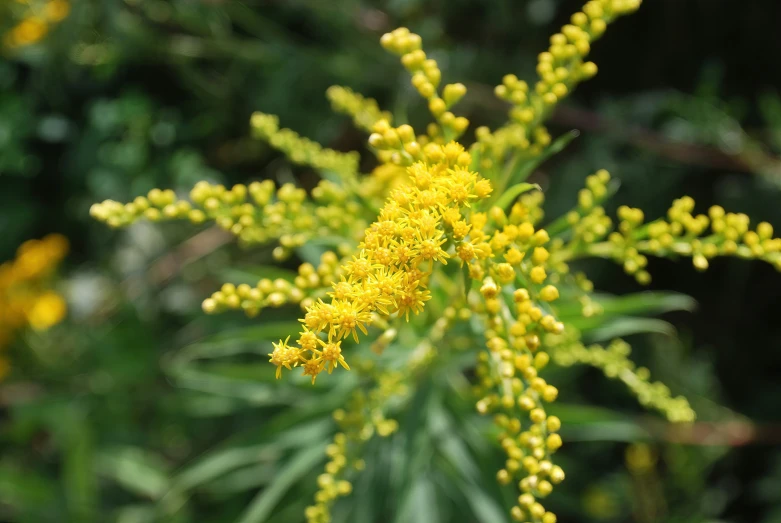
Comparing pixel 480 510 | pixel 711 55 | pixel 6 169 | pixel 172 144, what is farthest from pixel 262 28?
pixel 480 510

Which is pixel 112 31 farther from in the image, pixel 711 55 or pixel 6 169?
pixel 711 55

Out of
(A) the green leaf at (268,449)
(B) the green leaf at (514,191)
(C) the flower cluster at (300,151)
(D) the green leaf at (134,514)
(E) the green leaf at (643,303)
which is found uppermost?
(C) the flower cluster at (300,151)

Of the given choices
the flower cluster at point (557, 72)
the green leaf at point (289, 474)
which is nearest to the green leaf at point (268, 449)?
the green leaf at point (289, 474)

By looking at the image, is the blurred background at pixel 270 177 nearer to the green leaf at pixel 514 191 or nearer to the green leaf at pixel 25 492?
the green leaf at pixel 25 492

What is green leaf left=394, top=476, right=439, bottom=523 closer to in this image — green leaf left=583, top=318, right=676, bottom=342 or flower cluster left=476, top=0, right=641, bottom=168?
green leaf left=583, top=318, right=676, bottom=342

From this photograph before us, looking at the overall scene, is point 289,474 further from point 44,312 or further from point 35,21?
point 35,21

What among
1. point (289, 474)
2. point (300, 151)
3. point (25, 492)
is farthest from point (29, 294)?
point (300, 151)
